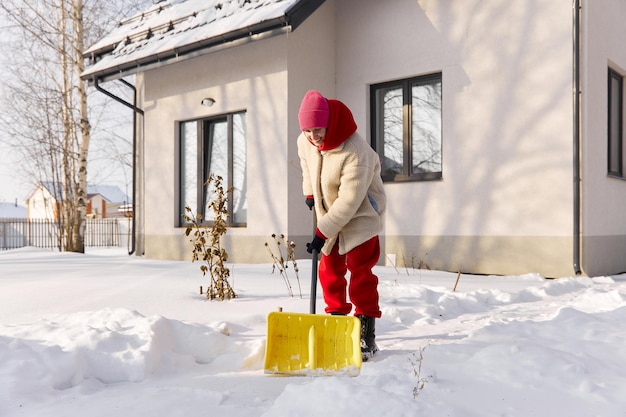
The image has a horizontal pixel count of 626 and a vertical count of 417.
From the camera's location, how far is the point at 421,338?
355cm

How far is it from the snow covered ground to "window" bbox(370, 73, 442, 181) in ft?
9.24

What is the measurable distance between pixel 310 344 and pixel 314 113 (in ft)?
4.10

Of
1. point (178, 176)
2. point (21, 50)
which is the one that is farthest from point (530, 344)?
point (21, 50)

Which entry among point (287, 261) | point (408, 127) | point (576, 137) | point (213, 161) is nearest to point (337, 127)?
point (287, 261)

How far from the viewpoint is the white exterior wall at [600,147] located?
20.9ft

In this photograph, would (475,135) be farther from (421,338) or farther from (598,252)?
(421,338)

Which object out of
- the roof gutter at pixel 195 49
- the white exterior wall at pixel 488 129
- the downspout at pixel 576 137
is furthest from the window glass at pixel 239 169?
the downspout at pixel 576 137

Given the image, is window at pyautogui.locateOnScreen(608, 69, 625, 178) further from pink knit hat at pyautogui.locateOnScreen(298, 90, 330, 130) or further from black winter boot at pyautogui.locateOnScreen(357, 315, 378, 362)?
pink knit hat at pyautogui.locateOnScreen(298, 90, 330, 130)

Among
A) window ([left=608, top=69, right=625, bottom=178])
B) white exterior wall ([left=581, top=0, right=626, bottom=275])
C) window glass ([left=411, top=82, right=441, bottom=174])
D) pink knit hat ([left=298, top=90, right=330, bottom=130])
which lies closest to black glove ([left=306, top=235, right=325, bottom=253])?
pink knit hat ([left=298, top=90, right=330, bottom=130])

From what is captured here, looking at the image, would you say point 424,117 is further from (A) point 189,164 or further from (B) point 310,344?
(B) point 310,344

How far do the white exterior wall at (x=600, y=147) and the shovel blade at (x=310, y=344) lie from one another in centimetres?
459

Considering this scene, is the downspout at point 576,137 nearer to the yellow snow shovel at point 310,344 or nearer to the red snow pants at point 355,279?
the red snow pants at point 355,279

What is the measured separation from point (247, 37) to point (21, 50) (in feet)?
32.1

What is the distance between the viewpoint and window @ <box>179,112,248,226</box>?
8.35 m
